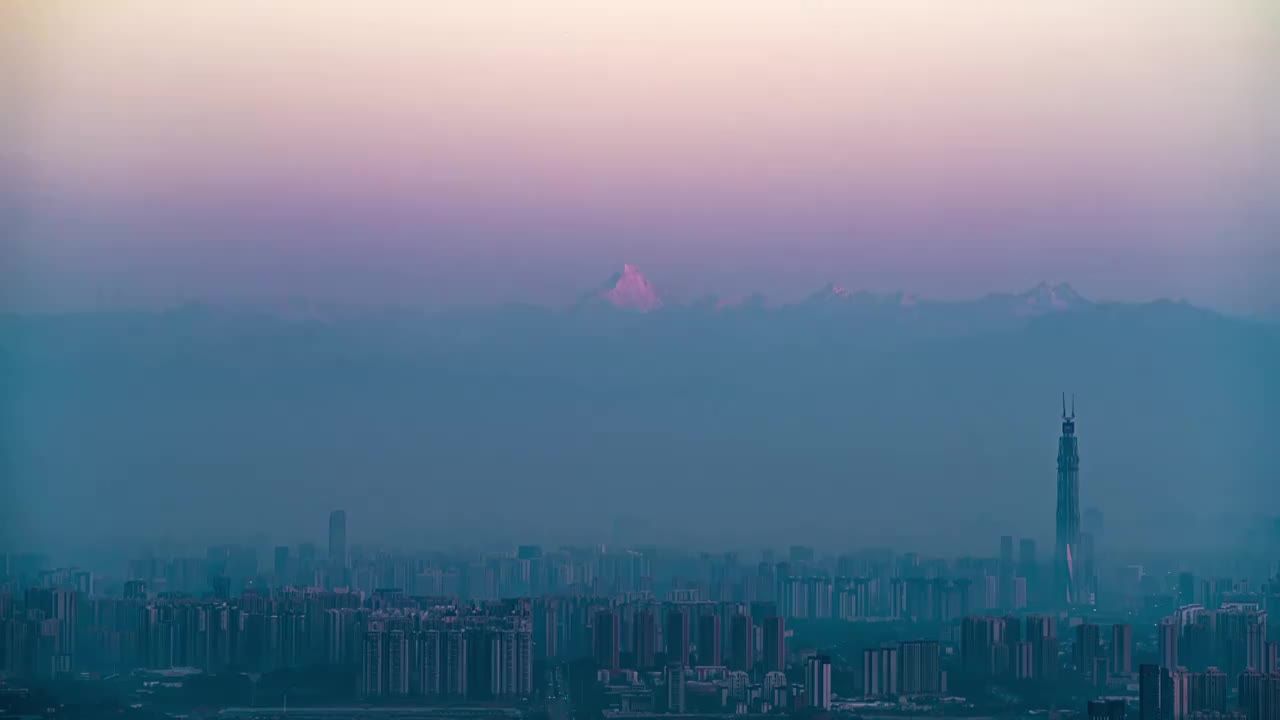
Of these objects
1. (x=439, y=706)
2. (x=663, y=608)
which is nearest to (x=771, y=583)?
(x=663, y=608)

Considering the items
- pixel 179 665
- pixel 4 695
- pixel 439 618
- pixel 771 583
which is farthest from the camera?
pixel 771 583

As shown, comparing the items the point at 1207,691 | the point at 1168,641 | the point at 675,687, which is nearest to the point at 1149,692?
the point at 1207,691

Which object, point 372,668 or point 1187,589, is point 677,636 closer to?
point 372,668

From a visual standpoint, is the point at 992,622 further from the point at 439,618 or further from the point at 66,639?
the point at 66,639

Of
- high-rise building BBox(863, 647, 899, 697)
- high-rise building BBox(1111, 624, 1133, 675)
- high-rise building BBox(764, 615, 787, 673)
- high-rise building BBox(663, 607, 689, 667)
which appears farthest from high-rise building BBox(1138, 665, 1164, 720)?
high-rise building BBox(663, 607, 689, 667)

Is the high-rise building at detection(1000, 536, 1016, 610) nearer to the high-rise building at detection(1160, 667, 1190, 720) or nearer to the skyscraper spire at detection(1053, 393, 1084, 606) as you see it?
the skyscraper spire at detection(1053, 393, 1084, 606)

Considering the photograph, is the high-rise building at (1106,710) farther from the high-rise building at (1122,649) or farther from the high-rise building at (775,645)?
the high-rise building at (775,645)

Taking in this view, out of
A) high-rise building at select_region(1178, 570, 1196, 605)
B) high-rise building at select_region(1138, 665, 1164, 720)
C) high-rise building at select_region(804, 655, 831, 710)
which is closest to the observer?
high-rise building at select_region(1138, 665, 1164, 720)
